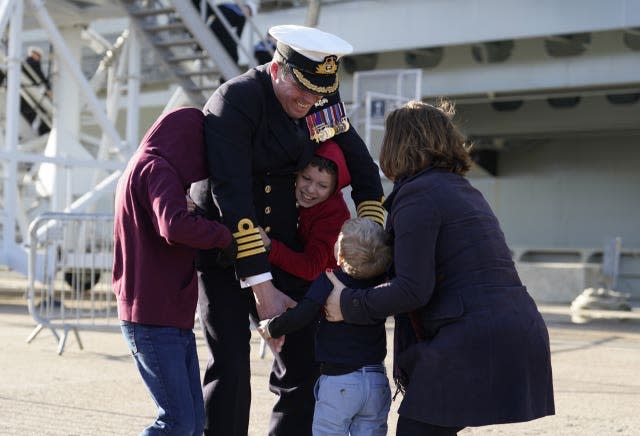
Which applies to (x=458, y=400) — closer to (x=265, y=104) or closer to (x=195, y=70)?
(x=265, y=104)

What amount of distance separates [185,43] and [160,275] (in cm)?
1141

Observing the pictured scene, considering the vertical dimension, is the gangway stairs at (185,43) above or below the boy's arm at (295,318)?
above

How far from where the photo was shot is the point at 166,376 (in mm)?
3406

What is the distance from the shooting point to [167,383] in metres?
3.40

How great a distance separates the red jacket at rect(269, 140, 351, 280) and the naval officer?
6cm

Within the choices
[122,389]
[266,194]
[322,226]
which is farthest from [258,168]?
[122,389]

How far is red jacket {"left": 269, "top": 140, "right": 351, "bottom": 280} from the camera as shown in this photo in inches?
158

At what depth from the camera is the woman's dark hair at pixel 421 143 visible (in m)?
3.36

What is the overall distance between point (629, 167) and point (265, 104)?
1863 cm

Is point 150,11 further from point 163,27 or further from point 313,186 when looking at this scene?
point 313,186

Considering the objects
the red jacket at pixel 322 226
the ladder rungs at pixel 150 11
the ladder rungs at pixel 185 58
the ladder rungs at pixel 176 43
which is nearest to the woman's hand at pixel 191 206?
the red jacket at pixel 322 226

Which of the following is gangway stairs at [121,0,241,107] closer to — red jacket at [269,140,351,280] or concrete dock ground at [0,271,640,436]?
concrete dock ground at [0,271,640,436]

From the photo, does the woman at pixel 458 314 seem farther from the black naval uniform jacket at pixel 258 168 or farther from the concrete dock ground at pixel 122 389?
the concrete dock ground at pixel 122 389

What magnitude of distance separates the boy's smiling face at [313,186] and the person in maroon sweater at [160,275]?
56cm
